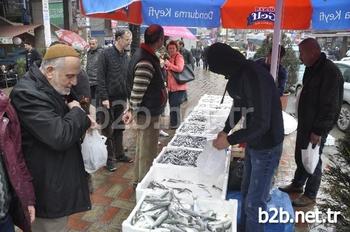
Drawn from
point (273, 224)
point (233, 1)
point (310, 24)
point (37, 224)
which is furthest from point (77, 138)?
point (310, 24)

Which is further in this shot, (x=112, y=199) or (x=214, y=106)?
(x=214, y=106)

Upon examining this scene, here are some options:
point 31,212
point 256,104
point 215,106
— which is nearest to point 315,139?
point 256,104

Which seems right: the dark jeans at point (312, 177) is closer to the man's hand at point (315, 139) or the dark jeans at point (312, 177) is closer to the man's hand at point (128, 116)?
the man's hand at point (315, 139)

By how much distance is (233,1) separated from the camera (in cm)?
486

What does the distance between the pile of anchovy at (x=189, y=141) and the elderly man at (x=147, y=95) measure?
463 mm

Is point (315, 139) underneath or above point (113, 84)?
underneath

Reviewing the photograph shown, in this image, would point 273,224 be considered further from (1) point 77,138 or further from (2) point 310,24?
(2) point 310,24

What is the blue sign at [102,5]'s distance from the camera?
2.99 metres

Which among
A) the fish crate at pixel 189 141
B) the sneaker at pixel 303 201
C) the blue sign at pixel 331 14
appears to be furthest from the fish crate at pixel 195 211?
the blue sign at pixel 331 14

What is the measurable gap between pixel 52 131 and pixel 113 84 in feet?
9.48

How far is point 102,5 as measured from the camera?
3059mm

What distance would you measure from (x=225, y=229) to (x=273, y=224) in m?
0.80

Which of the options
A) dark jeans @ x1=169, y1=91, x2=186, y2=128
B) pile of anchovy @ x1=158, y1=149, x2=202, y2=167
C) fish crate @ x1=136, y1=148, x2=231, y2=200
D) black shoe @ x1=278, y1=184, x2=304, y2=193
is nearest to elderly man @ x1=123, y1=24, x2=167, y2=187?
pile of anchovy @ x1=158, y1=149, x2=202, y2=167

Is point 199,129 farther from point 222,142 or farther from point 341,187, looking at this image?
point 341,187
